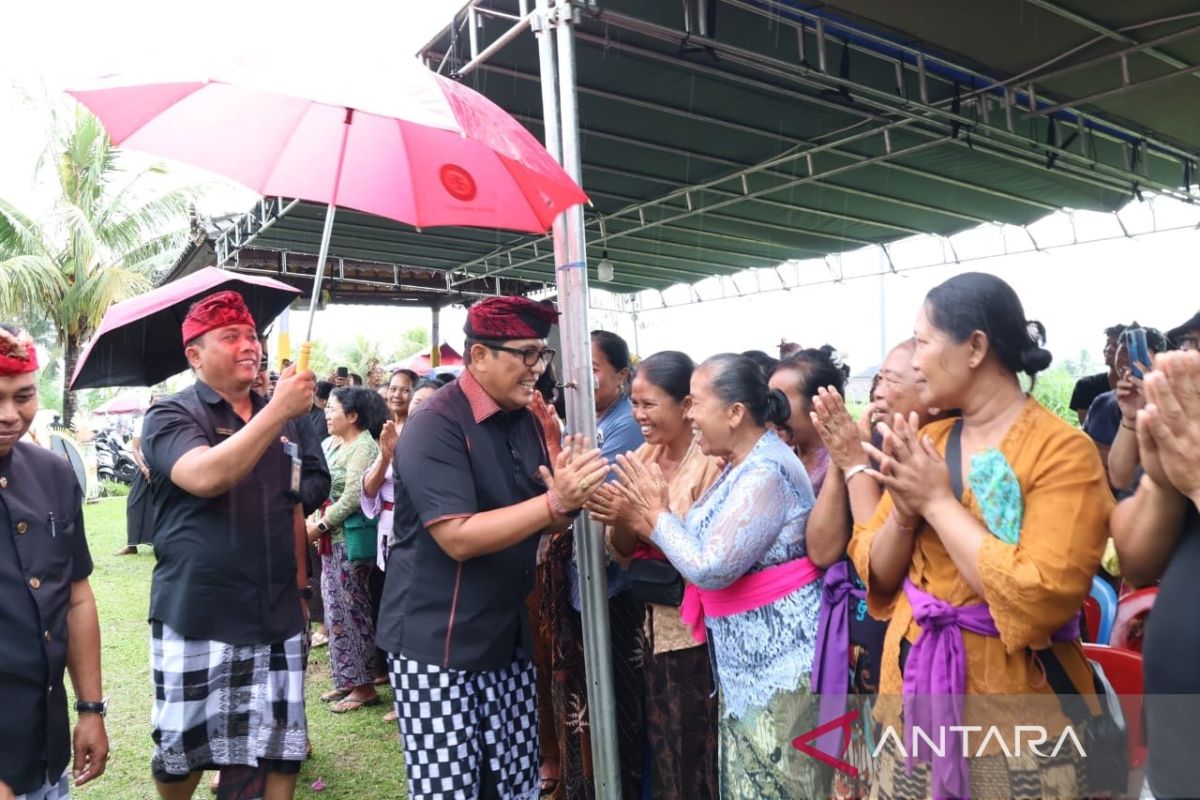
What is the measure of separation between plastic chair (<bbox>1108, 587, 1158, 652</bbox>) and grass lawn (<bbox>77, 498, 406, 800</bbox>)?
10.0 ft

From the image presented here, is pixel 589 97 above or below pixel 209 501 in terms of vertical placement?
above

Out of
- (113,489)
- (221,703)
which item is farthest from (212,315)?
(113,489)

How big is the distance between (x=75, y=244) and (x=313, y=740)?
14.1 metres

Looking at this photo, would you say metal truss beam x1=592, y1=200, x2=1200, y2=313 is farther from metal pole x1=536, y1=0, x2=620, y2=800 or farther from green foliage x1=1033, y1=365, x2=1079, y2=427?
metal pole x1=536, y1=0, x2=620, y2=800

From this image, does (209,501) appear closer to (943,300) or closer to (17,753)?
(17,753)

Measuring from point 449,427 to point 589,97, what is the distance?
169 inches

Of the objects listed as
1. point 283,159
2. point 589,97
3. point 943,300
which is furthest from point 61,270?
point 943,300

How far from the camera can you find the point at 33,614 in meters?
2.03

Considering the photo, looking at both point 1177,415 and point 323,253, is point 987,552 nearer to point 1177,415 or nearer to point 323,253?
point 1177,415

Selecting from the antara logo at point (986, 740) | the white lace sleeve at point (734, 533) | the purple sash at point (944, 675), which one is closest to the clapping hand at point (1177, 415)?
the purple sash at point (944, 675)

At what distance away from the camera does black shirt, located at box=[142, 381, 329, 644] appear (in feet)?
8.50

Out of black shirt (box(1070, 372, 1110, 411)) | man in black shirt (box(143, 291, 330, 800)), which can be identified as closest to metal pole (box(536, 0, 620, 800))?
man in black shirt (box(143, 291, 330, 800))

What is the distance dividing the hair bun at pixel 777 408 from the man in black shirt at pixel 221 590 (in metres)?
1.51

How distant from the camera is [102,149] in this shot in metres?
15.7
